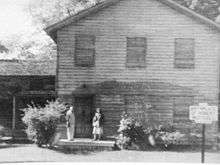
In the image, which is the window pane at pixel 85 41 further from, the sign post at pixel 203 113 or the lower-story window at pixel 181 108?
the sign post at pixel 203 113

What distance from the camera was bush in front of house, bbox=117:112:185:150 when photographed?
19391mm

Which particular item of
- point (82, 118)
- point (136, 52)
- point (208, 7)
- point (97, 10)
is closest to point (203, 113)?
point (136, 52)

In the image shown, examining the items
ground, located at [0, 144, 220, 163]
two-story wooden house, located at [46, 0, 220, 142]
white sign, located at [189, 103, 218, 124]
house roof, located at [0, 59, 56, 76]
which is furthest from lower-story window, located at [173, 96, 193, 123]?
house roof, located at [0, 59, 56, 76]

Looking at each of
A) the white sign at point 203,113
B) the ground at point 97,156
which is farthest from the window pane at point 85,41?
the white sign at point 203,113

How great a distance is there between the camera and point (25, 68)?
2594cm

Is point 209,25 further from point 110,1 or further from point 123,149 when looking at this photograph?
point 123,149

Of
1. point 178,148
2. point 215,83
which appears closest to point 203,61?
point 215,83

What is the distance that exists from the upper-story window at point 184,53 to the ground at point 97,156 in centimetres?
404

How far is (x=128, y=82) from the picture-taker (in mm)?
20828

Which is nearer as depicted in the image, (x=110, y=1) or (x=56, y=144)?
(x=56, y=144)

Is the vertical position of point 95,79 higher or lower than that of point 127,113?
higher

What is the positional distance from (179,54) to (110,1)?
142 inches

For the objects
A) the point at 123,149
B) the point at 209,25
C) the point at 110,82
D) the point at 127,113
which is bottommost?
the point at 123,149

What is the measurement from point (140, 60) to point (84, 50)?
2.39m
